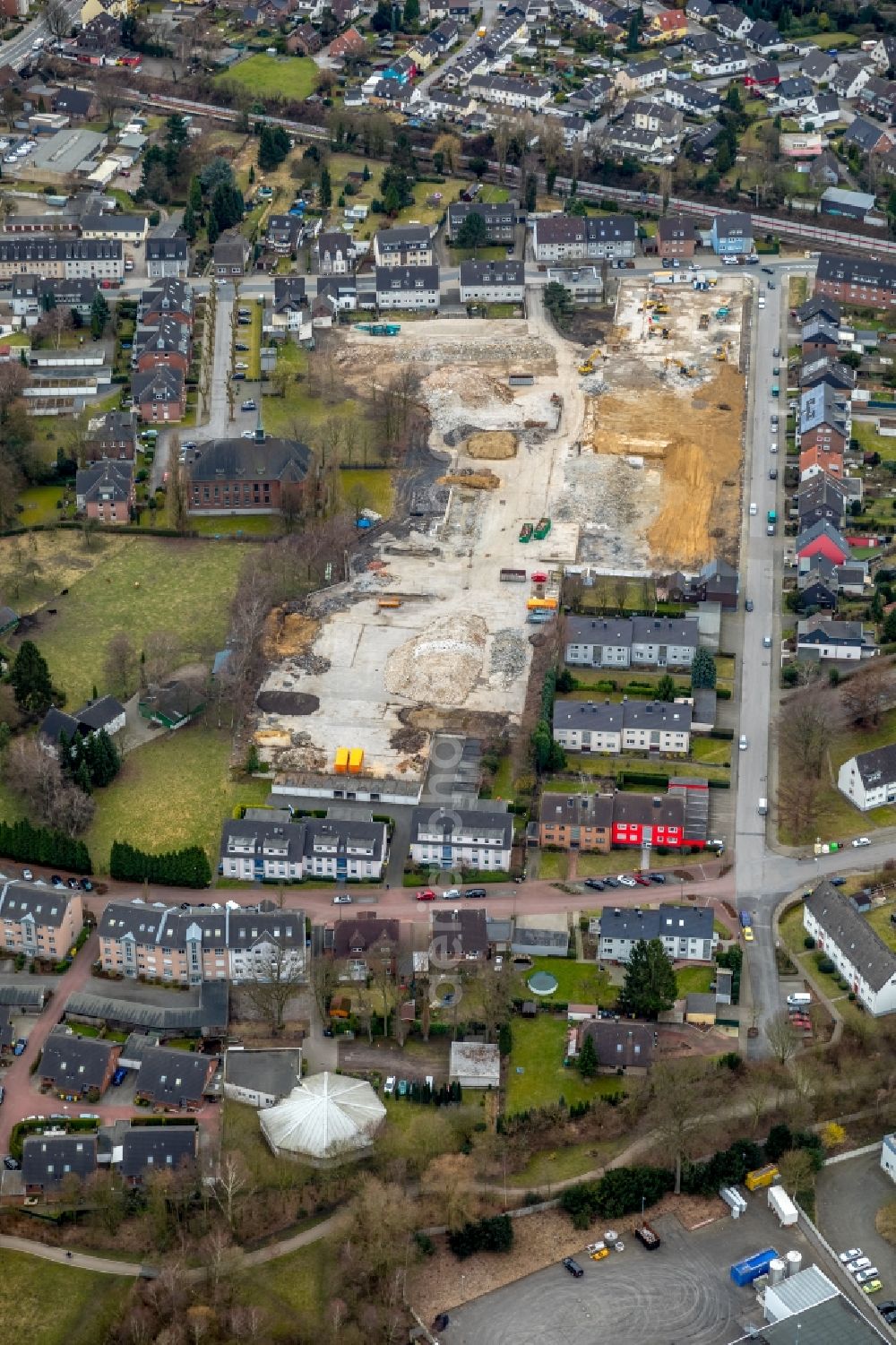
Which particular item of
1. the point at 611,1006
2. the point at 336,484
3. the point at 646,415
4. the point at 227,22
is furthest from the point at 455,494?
the point at 227,22

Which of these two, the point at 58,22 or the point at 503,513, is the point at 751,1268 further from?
the point at 58,22

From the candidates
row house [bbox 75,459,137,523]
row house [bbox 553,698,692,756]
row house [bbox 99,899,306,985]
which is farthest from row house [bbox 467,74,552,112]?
row house [bbox 99,899,306,985]

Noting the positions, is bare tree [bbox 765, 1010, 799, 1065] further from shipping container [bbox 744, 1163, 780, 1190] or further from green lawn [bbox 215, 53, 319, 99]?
green lawn [bbox 215, 53, 319, 99]

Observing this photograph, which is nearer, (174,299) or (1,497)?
(1,497)

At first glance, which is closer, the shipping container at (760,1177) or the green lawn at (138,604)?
the shipping container at (760,1177)

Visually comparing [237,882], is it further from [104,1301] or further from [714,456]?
[714,456]

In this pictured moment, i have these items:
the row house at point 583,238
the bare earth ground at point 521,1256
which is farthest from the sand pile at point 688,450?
the bare earth ground at point 521,1256

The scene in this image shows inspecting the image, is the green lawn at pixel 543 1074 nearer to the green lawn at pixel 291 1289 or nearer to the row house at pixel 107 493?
the green lawn at pixel 291 1289
